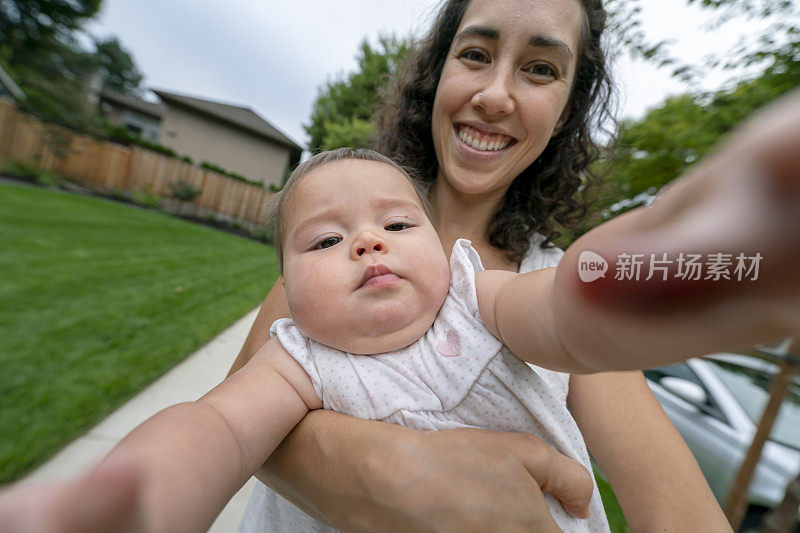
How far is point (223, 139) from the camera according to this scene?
73.6 ft

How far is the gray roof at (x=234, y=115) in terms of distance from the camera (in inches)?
836

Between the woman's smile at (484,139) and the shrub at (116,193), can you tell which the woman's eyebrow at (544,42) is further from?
the shrub at (116,193)

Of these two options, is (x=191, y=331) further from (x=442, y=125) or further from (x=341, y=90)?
(x=341, y=90)

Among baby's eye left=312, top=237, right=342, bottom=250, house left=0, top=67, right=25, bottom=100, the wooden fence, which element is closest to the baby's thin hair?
baby's eye left=312, top=237, right=342, bottom=250

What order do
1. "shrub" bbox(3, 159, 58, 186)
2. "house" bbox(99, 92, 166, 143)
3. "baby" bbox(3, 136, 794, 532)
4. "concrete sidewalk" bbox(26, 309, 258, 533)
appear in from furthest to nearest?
"house" bbox(99, 92, 166, 143)
"shrub" bbox(3, 159, 58, 186)
"concrete sidewalk" bbox(26, 309, 258, 533)
"baby" bbox(3, 136, 794, 532)

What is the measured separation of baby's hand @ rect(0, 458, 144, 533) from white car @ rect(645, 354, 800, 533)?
3.77 metres

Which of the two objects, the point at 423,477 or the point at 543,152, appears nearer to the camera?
the point at 423,477

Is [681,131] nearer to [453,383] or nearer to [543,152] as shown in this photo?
[543,152]

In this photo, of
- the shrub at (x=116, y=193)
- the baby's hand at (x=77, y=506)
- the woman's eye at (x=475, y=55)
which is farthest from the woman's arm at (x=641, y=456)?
the shrub at (x=116, y=193)

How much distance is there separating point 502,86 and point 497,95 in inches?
1.6

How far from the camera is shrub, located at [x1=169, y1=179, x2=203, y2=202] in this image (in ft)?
54.0

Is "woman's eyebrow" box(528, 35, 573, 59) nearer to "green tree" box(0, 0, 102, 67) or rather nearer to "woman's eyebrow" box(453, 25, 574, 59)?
"woman's eyebrow" box(453, 25, 574, 59)

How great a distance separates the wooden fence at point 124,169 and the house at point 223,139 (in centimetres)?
482

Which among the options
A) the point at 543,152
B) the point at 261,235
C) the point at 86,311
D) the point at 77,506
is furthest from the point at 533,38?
the point at 261,235
